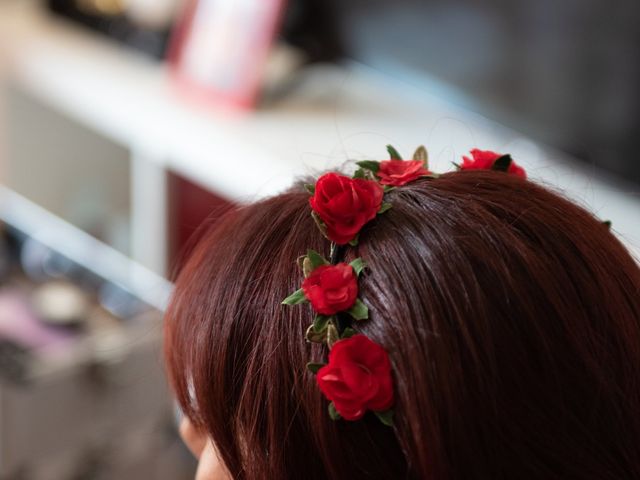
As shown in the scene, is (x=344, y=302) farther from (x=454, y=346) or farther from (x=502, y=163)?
(x=502, y=163)

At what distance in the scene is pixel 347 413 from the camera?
54 centimetres

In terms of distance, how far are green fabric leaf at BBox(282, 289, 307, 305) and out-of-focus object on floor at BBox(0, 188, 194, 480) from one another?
0.83 metres

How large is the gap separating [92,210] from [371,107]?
0.70m

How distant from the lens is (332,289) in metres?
0.55

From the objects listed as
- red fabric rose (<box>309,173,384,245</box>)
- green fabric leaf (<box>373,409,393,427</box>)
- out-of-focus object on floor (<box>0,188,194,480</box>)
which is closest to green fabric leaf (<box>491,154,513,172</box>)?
red fabric rose (<box>309,173,384,245</box>)

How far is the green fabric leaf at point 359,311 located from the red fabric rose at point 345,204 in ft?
0.15

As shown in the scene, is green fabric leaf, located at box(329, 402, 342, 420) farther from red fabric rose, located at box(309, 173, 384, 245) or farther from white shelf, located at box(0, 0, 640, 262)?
white shelf, located at box(0, 0, 640, 262)

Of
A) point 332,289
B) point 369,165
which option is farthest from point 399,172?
point 332,289

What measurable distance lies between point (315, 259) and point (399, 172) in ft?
0.34

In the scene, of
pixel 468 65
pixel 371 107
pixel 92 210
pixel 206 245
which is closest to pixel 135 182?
pixel 92 210

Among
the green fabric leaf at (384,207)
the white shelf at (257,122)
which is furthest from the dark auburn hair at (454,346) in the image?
the white shelf at (257,122)

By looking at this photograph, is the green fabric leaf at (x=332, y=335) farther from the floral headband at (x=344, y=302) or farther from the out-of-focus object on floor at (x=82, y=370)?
the out-of-focus object on floor at (x=82, y=370)

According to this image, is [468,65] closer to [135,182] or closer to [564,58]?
[564,58]

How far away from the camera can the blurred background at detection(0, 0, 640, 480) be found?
1396mm
